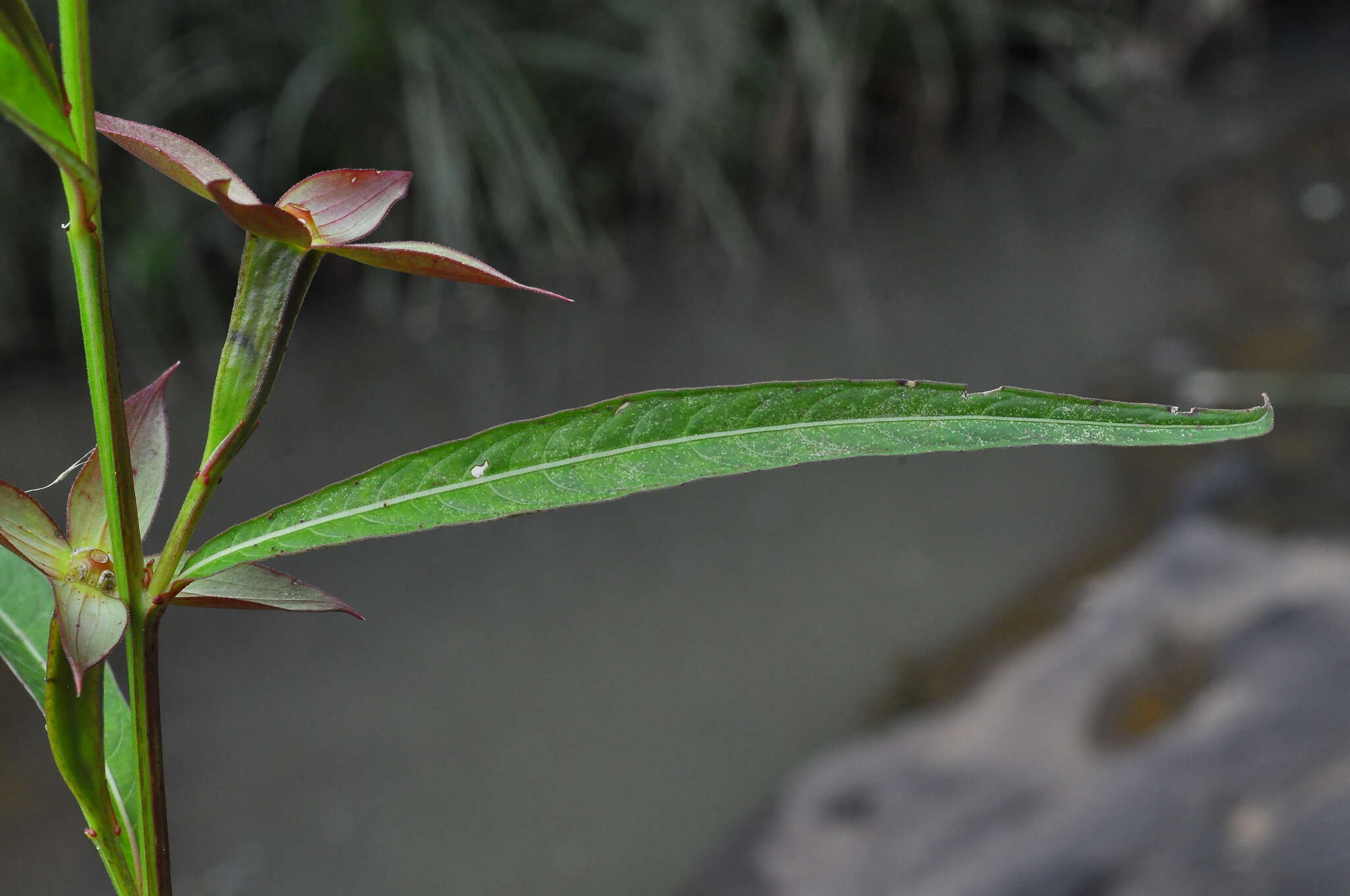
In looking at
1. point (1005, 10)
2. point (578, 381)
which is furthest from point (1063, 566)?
point (1005, 10)

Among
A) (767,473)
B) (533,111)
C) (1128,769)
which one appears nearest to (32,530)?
(1128,769)

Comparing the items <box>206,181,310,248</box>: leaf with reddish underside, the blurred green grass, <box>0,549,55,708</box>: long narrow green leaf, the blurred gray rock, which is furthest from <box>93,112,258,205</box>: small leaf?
the blurred green grass

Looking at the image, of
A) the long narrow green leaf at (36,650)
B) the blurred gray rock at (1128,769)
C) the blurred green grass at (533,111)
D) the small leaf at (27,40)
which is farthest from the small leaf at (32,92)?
the blurred green grass at (533,111)

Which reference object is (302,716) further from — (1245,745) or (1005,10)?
(1005,10)

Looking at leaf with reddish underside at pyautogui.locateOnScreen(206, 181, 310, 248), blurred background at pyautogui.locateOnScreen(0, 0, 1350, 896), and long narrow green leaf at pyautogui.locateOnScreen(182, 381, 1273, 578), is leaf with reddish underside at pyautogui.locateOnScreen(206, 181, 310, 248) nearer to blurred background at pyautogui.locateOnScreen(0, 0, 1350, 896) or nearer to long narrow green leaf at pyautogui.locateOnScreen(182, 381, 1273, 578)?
long narrow green leaf at pyautogui.locateOnScreen(182, 381, 1273, 578)

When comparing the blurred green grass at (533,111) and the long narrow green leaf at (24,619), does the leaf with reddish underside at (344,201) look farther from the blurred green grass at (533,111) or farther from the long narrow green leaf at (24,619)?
the blurred green grass at (533,111)

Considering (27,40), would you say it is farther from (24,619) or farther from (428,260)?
(24,619)
